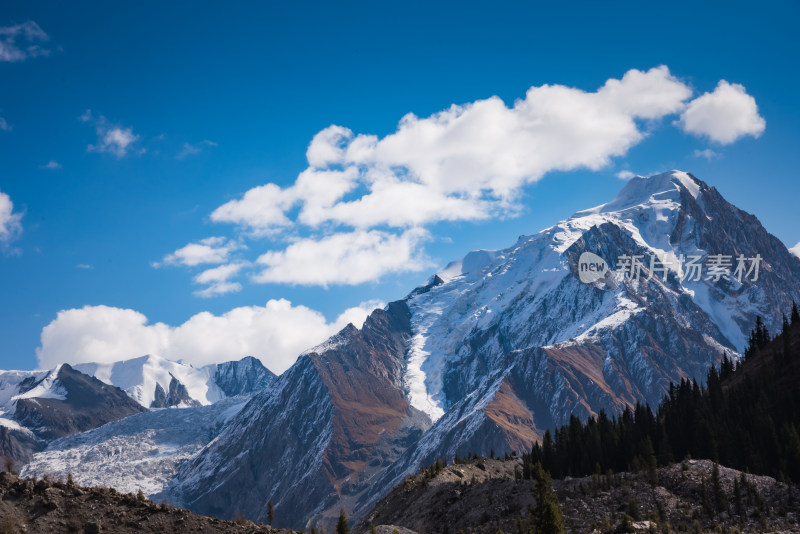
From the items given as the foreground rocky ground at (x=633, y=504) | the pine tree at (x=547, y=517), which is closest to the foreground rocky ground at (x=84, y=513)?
the pine tree at (x=547, y=517)

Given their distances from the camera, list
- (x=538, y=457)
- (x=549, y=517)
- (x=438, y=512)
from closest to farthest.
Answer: (x=549, y=517) < (x=438, y=512) < (x=538, y=457)

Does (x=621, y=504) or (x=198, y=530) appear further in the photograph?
(x=621, y=504)

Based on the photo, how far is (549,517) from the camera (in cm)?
7175

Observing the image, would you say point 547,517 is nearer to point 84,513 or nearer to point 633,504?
point 633,504

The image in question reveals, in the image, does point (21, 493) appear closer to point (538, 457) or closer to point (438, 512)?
point (438, 512)

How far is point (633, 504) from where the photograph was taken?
80250 millimetres

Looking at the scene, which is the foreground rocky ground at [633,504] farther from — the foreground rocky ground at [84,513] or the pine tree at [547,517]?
the foreground rocky ground at [84,513]

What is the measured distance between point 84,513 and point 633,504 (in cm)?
5070

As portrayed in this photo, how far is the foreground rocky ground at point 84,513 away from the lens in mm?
64188

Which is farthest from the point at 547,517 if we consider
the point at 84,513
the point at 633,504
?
the point at 84,513

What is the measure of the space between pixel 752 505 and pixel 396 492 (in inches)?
1997

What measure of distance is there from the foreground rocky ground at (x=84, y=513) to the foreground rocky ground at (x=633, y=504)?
24.6 m

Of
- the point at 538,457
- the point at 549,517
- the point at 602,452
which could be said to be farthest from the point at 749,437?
the point at 549,517

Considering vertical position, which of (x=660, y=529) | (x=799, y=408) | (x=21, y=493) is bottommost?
(x=660, y=529)
